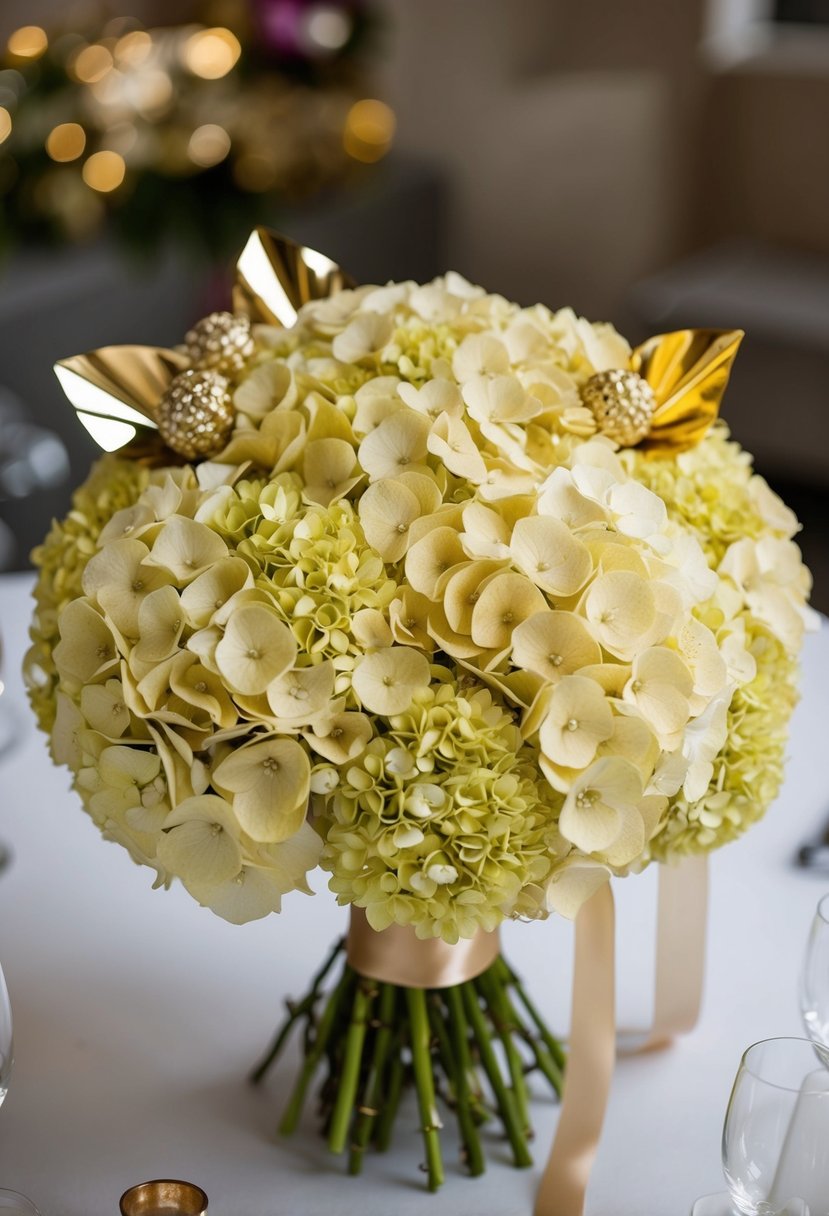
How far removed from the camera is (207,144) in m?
3.00

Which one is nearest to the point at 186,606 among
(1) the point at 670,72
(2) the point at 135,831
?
(2) the point at 135,831

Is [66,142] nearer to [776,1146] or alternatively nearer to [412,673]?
[412,673]

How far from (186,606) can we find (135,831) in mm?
113

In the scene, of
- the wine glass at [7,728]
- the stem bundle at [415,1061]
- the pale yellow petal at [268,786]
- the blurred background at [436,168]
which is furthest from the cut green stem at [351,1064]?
the blurred background at [436,168]

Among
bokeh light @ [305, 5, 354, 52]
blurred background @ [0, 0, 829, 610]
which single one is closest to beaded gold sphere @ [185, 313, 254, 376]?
blurred background @ [0, 0, 829, 610]

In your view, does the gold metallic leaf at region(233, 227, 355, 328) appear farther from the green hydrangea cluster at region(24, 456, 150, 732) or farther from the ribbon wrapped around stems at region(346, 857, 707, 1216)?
the ribbon wrapped around stems at region(346, 857, 707, 1216)

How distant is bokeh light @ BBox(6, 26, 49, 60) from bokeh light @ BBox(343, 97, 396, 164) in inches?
30.5

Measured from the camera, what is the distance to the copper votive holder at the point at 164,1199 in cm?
70

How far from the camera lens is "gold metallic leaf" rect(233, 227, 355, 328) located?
909 mm

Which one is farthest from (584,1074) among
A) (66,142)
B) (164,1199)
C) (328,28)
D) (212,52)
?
(328,28)

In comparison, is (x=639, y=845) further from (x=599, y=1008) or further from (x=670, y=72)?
(x=670, y=72)

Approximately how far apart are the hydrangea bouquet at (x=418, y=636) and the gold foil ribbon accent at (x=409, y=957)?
10mm

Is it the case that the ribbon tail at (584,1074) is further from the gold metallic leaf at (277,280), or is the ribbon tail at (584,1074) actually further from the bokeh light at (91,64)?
the bokeh light at (91,64)

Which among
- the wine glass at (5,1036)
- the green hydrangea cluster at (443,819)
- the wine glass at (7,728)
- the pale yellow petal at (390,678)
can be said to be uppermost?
the pale yellow petal at (390,678)
